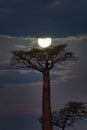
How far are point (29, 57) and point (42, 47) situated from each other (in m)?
1.01

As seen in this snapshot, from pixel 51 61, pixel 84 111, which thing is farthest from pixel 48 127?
pixel 84 111

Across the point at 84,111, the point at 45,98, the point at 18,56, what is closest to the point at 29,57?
the point at 18,56

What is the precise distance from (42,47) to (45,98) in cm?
281

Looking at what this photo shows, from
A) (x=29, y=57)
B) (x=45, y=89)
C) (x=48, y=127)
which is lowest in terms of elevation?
(x=48, y=127)

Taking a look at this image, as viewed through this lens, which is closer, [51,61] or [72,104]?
[51,61]

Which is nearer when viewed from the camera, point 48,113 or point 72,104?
point 48,113

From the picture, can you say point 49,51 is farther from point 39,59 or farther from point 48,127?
point 48,127

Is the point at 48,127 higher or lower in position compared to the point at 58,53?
lower

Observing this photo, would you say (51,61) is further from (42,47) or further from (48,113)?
(48,113)

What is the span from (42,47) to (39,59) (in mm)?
685

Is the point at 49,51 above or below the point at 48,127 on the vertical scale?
above

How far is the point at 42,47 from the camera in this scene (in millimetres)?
28938

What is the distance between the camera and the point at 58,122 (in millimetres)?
42500

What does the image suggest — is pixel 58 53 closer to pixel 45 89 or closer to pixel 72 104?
pixel 45 89
